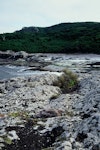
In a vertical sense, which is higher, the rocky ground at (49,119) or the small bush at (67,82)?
the rocky ground at (49,119)

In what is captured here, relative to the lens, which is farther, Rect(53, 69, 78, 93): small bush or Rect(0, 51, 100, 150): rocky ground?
Rect(53, 69, 78, 93): small bush

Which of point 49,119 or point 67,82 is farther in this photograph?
point 67,82

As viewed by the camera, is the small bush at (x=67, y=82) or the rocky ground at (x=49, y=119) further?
the small bush at (x=67, y=82)

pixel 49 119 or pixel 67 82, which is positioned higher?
pixel 49 119

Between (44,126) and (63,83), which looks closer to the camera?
(44,126)

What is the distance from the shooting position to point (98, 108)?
31359 mm

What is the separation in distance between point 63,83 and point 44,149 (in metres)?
27.3

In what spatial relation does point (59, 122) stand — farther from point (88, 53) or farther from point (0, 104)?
point (88, 53)

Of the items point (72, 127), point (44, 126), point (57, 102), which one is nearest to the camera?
point (72, 127)

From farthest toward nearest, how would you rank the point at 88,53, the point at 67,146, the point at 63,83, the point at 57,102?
1. the point at 88,53
2. the point at 63,83
3. the point at 57,102
4. the point at 67,146

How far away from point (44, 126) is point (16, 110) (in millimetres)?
6642

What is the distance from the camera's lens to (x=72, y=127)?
28766mm

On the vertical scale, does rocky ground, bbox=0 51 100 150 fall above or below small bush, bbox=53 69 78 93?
above

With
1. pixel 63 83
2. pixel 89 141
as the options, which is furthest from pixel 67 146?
pixel 63 83
